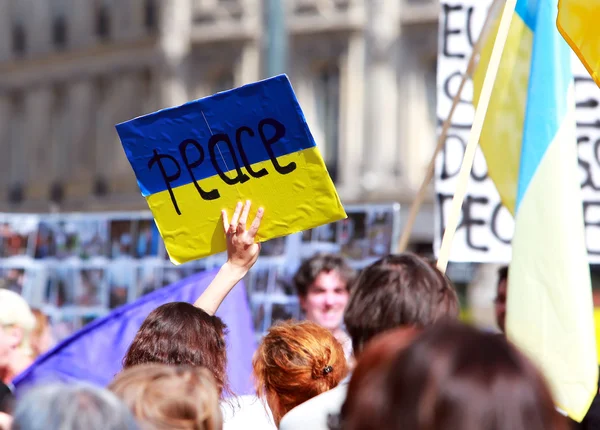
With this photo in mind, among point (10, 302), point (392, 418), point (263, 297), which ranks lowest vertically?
point (263, 297)

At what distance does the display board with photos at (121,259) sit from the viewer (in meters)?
7.26

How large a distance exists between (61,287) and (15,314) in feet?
14.6

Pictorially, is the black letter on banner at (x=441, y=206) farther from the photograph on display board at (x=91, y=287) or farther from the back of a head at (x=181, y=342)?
the photograph on display board at (x=91, y=287)

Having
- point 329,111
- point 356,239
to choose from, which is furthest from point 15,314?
point 329,111

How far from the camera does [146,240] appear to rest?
27.7 ft

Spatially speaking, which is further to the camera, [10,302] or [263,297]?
[263,297]

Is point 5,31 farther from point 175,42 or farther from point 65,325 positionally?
point 65,325

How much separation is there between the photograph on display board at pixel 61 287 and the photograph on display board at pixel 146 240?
0.65 meters

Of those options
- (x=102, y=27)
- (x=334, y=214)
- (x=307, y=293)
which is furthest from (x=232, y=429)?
(x=102, y=27)

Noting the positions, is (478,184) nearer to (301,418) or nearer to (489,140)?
(489,140)

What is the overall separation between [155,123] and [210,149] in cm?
23

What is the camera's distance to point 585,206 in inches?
222

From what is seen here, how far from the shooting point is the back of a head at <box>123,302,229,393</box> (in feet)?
10.2

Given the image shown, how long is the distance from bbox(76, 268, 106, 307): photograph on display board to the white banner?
3515 mm
